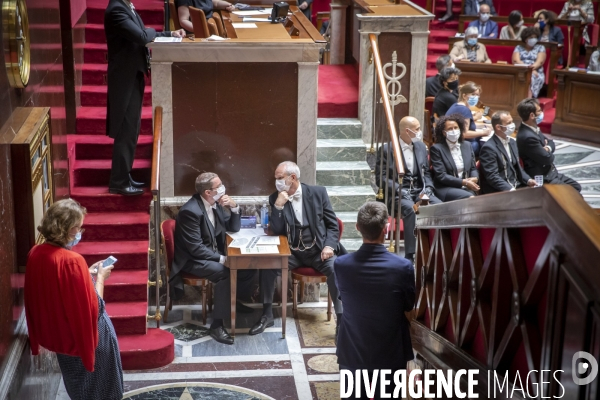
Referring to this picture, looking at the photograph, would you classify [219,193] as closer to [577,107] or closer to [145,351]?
[145,351]

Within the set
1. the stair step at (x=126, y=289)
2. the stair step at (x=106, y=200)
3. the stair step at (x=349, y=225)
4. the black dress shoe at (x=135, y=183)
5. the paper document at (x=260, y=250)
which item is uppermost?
the black dress shoe at (x=135, y=183)

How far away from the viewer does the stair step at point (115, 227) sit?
271 inches

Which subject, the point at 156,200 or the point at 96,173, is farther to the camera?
the point at 96,173

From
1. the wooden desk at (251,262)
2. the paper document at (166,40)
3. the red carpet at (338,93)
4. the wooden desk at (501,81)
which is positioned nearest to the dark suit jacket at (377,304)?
the wooden desk at (251,262)

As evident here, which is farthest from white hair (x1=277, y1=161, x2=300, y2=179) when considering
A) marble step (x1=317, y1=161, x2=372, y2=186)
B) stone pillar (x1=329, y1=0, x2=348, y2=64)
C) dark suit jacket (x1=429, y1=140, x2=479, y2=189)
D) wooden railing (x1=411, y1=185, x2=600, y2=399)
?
stone pillar (x1=329, y1=0, x2=348, y2=64)

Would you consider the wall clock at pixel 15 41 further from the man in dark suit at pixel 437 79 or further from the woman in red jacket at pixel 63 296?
the man in dark suit at pixel 437 79

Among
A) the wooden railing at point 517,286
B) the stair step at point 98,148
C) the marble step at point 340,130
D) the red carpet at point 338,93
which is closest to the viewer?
the wooden railing at point 517,286

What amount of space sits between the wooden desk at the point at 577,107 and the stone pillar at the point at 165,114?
23.6ft

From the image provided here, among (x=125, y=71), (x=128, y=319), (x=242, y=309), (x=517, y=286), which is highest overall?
(x=125, y=71)

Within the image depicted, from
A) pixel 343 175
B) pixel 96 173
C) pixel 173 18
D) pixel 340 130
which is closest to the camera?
pixel 96 173

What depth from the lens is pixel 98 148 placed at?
24.6 ft

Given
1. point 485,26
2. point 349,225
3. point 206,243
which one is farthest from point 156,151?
point 485,26

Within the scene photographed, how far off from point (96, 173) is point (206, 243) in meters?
1.23

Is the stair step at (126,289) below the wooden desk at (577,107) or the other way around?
below
